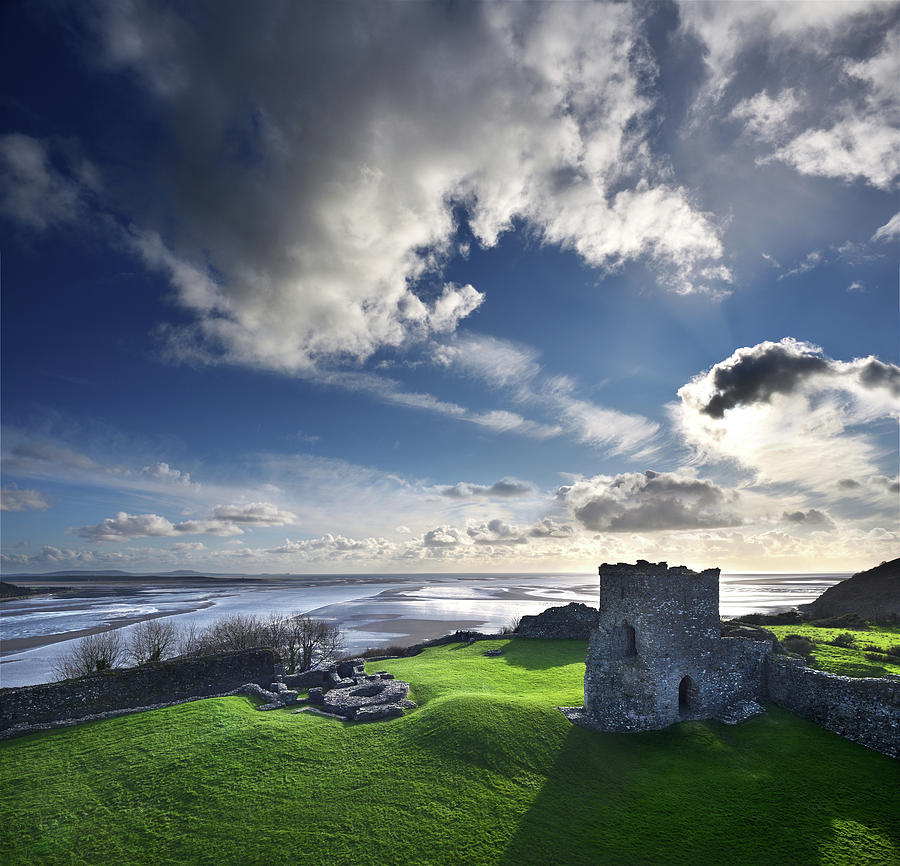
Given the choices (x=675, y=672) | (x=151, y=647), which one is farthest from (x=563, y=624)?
(x=151, y=647)

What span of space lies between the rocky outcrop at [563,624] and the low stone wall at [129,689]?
72.0ft

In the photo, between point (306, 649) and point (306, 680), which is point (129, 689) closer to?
point (306, 680)

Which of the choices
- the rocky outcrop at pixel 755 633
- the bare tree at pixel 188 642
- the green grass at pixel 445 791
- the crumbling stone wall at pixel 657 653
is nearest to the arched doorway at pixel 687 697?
the crumbling stone wall at pixel 657 653

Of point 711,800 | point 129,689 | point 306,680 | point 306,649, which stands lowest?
point 306,649

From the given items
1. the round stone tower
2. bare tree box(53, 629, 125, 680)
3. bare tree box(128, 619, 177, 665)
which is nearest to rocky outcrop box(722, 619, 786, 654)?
the round stone tower

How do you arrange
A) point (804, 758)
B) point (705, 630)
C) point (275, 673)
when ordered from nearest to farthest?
point (804, 758), point (705, 630), point (275, 673)

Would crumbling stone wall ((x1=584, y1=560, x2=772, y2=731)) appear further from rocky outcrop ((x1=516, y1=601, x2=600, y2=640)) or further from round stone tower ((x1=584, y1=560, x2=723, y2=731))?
rocky outcrop ((x1=516, y1=601, x2=600, y2=640))

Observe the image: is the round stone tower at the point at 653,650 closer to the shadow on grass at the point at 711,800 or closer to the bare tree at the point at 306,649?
the shadow on grass at the point at 711,800

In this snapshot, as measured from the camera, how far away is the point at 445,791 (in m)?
13.9

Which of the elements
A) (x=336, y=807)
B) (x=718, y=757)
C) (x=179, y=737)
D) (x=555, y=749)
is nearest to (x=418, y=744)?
(x=336, y=807)

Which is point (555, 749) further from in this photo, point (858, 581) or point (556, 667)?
point (858, 581)

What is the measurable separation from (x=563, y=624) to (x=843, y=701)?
76.8 feet

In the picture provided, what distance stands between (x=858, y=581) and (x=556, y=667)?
56222 millimetres

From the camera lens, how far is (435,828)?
12.5m
